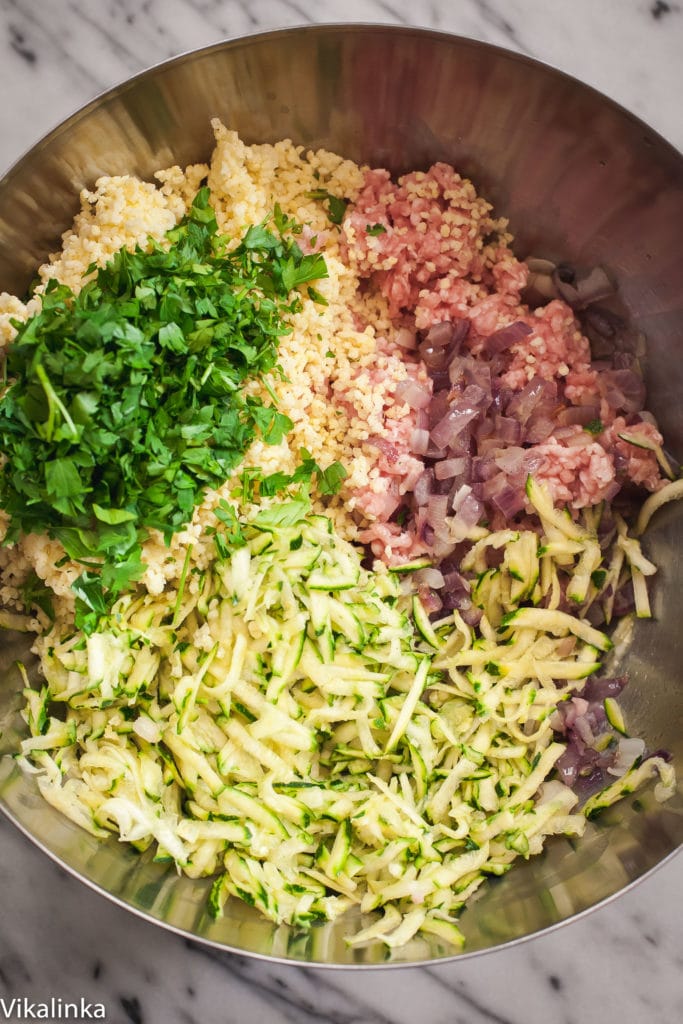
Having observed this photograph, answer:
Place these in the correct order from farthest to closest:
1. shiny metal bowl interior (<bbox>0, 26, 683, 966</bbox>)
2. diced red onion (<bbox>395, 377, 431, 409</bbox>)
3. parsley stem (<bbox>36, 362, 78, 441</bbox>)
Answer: diced red onion (<bbox>395, 377, 431, 409</bbox>)
shiny metal bowl interior (<bbox>0, 26, 683, 966</bbox>)
parsley stem (<bbox>36, 362, 78, 441</bbox>)

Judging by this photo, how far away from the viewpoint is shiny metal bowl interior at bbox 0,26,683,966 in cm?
157

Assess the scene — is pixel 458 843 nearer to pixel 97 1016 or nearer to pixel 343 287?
pixel 97 1016

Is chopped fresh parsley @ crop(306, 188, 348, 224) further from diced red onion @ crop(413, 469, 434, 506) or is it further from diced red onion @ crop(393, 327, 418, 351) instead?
diced red onion @ crop(413, 469, 434, 506)

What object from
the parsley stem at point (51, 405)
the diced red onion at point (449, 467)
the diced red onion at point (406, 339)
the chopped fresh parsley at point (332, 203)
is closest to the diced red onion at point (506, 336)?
the diced red onion at point (406, 339)

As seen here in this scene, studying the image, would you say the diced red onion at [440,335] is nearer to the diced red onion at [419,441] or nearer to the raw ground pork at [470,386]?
the raw ground pork at [470,386]

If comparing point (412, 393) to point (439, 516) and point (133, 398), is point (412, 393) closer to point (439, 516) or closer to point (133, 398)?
point (439, 516)

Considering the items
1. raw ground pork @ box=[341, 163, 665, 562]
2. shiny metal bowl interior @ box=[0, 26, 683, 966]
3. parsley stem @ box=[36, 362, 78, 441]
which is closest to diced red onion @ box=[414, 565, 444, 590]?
raw ground pork @ box=[341, 163, 665, 562]

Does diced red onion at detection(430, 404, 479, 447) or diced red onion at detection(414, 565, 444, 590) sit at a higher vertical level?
diced red onion at detection(430, 404, 479, 447)

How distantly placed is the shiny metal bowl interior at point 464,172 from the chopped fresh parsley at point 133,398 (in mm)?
242

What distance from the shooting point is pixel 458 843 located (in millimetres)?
1659

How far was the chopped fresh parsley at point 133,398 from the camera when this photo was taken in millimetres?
1405

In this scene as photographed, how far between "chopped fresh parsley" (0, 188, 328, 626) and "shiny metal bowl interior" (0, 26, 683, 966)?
9.5 inches

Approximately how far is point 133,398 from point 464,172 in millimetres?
965

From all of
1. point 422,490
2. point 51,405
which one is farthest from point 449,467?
point 51,405
